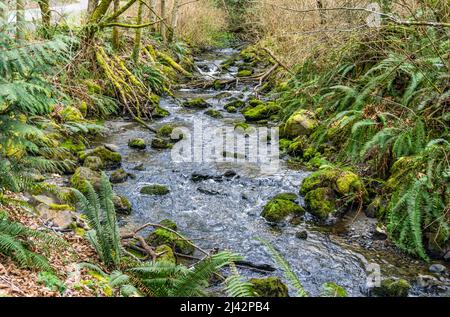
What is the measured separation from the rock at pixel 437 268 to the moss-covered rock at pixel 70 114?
716cm

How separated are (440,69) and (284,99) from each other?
4914mm

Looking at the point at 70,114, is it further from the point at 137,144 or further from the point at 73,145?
the point at 137,144

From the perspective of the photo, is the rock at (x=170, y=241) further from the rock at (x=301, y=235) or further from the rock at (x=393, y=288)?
the rock at (x=393, y=288)

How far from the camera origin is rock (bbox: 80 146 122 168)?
8.15m

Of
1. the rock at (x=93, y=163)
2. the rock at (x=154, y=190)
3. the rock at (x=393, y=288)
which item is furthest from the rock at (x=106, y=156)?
the rock at (x=393, y=288)

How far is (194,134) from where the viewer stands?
10289mm

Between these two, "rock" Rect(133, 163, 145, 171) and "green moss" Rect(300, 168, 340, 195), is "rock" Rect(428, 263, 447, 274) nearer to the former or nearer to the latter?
"green moss" Rect(300, 168, 340, 195)

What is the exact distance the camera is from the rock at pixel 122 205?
6.46 metres

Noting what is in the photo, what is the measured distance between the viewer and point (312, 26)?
1234 cm

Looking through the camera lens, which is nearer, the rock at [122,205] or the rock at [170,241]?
the rock at [170,241]

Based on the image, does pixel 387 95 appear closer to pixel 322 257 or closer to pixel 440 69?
pixel 440 69

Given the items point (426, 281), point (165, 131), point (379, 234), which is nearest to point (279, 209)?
point (379, 234)

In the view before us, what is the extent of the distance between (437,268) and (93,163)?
18.6 feet

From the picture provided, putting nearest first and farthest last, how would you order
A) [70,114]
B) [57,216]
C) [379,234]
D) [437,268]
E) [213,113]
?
[437,268] → [57,216] → [379,234] → [70,114] → [213,113]
